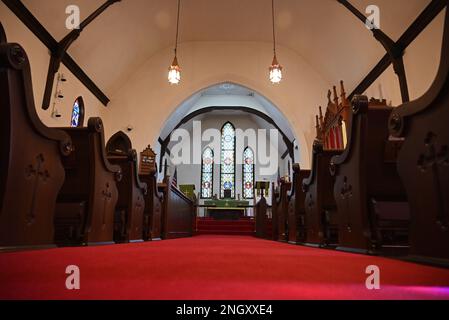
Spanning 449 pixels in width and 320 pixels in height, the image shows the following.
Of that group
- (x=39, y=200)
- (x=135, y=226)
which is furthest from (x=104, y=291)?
(x=135, y=226)

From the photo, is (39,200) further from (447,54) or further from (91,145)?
(447,54)

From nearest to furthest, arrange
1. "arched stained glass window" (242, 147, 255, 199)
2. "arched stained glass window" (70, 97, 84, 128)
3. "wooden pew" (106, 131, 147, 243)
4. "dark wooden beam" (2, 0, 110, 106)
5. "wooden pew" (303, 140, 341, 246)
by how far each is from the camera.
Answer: "wooden pew" (303, 140, 341, 246)
"wooden pew" (106, 131, 147, 243)
"dark wooden beam" (2, 0, 110, 106)
"arched stained glass window" (70, 97, 84, 128)
"arched stained glass window" (242, 147, 255, 199)

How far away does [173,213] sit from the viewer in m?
6.09

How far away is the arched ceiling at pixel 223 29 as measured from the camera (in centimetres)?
654

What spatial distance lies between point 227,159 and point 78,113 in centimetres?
955

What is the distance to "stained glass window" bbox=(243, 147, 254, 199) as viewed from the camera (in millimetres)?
16594

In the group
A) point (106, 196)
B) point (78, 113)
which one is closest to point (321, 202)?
point (106, 196)

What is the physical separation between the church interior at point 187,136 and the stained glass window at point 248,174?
0.15 metres

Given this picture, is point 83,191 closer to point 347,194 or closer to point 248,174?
point 347,194

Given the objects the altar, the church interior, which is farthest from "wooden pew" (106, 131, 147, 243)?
the altar

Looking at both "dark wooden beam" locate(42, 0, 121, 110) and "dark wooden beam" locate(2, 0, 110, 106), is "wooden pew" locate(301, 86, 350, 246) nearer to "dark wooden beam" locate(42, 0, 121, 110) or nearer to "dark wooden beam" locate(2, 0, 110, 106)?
"dark wooden beam" locate(2, 0, 110, 106)

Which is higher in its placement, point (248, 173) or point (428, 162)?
point (248, 173)

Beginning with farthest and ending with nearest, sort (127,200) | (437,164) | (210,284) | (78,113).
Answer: (78,113) → (127,200) → (437,164) → (210,284)

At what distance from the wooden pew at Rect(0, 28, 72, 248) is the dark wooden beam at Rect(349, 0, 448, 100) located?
15.7 feet
